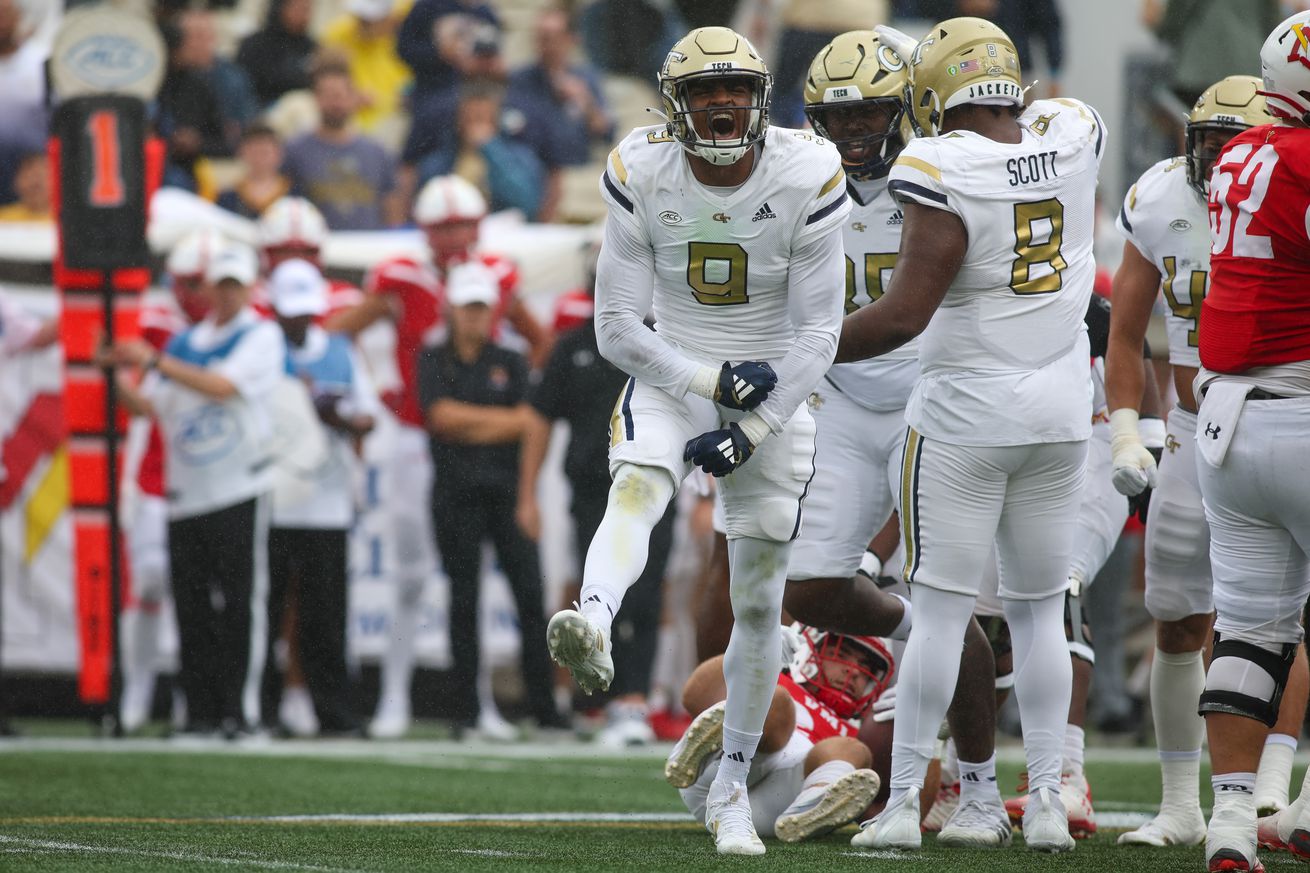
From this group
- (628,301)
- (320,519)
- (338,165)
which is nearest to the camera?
(628,301)

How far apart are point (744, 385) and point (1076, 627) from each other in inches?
74.1

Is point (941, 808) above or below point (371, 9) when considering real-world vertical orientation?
below

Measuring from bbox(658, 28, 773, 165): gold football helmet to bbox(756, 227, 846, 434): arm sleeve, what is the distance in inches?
13.1

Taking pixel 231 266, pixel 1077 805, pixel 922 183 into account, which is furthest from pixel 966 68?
pixel 231 266

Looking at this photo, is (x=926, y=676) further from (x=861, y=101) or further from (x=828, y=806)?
(x=861, y=101)

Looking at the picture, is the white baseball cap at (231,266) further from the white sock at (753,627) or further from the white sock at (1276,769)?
the white sock at (1276,769)

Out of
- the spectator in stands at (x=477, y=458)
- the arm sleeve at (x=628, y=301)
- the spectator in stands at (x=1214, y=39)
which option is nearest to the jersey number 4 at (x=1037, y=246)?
the arm sleeve at (x=628, y=301)

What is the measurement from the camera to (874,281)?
638 cm

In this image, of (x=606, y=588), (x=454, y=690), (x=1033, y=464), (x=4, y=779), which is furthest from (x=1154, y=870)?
(x=454, y=690)

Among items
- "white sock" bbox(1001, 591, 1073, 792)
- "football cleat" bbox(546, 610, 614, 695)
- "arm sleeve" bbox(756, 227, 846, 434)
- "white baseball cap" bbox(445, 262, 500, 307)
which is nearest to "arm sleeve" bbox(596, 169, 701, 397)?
"arm sleeve" bbox(756, 227, 846, 434)

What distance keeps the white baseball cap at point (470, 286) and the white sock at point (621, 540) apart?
4791 millimetres

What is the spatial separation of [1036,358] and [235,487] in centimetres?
529

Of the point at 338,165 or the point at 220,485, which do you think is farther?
the point at 338,165

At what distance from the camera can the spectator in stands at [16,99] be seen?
12.0 meters
